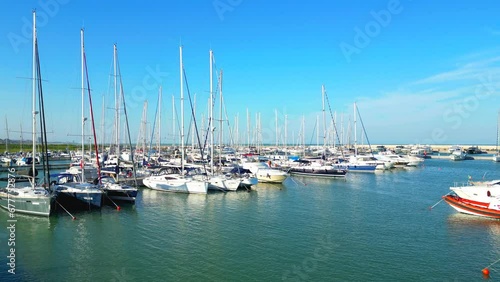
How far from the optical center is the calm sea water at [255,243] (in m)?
16.4

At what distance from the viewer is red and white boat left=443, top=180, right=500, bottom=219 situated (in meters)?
26.2

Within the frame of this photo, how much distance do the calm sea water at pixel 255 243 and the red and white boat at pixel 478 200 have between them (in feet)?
2.53

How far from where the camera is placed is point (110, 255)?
1861cm

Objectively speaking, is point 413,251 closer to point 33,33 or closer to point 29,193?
point 29,193

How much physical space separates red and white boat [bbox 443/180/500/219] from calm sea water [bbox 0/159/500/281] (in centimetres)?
77

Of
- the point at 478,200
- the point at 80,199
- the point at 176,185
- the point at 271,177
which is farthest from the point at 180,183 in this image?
the point at 478,200

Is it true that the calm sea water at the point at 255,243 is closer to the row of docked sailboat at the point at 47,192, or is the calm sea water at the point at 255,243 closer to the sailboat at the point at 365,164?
the row of docked sailboat at the point at 47,192

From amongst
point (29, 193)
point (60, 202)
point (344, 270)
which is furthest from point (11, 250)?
point (344, 270)

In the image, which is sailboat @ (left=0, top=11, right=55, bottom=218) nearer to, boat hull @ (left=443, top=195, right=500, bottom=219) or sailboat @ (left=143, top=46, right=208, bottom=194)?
sailboat @ (left=143, top=46, right=208, bottom=194)

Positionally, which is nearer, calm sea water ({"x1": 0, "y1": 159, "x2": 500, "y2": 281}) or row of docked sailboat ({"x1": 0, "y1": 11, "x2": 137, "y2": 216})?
calm sea water ({"x1": 0, "y1": 159, "x2": 500, "y2": 281})

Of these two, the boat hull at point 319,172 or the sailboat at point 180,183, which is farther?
the boat hull at point 319,172

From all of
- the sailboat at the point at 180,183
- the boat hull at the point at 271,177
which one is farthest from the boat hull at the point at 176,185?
the boat hull at the point at 271,177

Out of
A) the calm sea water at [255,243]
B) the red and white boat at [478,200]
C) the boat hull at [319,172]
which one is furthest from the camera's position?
the boat hull at [319,172]

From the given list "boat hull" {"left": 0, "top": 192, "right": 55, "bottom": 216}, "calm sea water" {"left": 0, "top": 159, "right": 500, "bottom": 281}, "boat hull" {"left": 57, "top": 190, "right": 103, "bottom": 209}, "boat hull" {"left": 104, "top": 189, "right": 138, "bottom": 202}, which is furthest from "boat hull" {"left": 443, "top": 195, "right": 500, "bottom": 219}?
"boat hull" {"left": 0, "top": 192, "right": 55, "bottom": 216}
